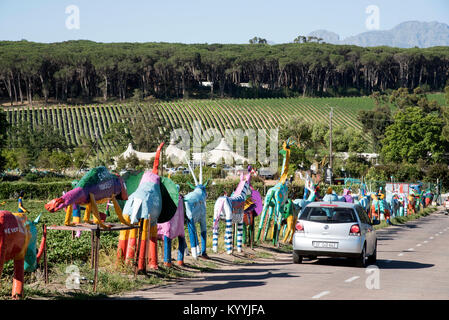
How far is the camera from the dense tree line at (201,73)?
135 m

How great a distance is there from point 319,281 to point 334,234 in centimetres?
242

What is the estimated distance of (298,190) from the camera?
5478 cm

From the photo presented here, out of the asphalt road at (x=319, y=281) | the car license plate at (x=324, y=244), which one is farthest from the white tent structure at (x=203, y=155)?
the car license plate at (x=324, y=244)

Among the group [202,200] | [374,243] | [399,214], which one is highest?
→ [202,200]

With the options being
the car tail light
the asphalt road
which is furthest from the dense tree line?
the car tail light

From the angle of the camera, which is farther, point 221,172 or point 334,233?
point 221,172

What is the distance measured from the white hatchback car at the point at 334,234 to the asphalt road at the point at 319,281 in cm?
41

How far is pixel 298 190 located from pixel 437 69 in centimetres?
14039

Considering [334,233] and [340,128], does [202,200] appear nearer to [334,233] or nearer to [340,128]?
[334,233]

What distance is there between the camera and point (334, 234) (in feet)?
51.6

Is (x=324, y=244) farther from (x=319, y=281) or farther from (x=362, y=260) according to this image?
(x=319, y=281)


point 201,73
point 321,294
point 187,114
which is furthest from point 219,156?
point 201,73

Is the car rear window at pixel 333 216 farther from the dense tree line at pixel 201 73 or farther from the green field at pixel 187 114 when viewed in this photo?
the dense tree line at pixel 201 73
